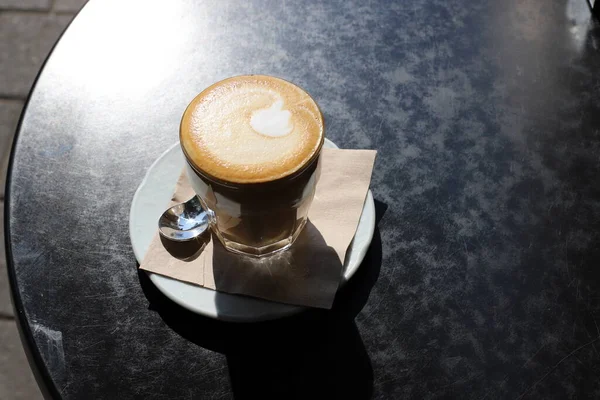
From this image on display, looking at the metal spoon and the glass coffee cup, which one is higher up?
the glass coffee cup

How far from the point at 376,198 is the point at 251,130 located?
184 mm

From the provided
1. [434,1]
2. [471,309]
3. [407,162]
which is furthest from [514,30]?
[471,309]

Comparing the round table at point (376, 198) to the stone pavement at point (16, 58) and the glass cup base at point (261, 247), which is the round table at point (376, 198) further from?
the stone pavement at point (16, 58)

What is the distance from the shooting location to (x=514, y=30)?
0.83 m

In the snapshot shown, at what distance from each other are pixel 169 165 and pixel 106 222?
86mm

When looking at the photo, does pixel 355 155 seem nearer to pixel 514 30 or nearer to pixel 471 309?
pixel 471 309

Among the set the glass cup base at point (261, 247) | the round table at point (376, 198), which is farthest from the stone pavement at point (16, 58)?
the glass cup base at point (261, 247)

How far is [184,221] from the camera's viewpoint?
62cm

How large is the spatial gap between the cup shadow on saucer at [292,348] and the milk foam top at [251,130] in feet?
0.46

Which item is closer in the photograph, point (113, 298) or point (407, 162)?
point (113, 298)

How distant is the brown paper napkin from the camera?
563 millimetres

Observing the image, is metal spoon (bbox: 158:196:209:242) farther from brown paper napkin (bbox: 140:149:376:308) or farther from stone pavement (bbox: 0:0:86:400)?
stone pavement (bbox: 0:0:86:400)

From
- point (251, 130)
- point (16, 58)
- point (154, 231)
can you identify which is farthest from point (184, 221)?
point (16, 58)

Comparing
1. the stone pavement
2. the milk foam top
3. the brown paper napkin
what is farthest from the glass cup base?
the stone pavement
